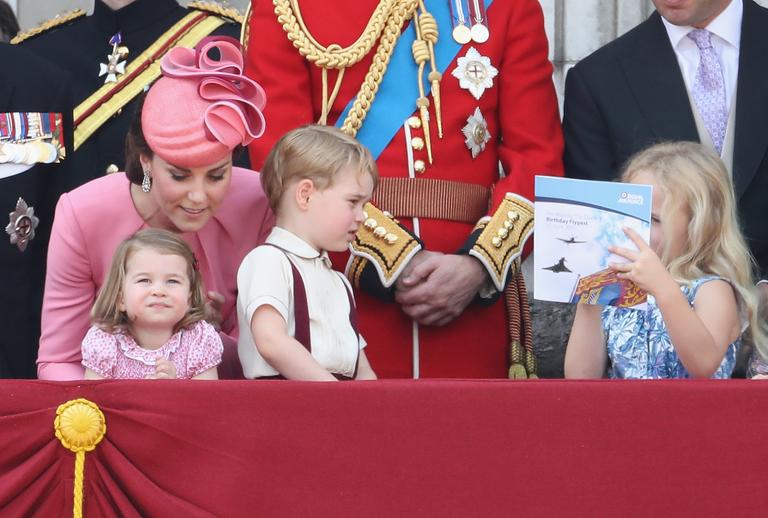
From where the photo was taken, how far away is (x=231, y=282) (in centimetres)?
347

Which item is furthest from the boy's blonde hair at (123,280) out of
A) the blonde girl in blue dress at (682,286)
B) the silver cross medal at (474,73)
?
the silver cross medal at (474,73)

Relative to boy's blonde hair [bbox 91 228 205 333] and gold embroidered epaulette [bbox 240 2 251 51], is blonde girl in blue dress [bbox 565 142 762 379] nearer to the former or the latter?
boy's blonde hair [bbox 91 228 205 333]

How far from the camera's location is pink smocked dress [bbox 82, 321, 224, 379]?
3131 mm

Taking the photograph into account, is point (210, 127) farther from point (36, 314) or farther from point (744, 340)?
point (744, 340)

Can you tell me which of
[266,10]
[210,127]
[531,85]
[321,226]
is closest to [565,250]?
[321,226]

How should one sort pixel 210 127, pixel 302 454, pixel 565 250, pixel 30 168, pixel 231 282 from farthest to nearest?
pixel 30 168 → pixel 231 282 → pixel 210 127 → pixel 565 250 → pixel 302 454

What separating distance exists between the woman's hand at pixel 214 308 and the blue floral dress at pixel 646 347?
85 centimetres

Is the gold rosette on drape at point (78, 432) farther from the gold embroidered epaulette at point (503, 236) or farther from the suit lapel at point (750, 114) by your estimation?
the suit lapel at point (750, 114)

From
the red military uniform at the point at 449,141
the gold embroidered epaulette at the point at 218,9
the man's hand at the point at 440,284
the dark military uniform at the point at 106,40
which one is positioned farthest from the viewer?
the gold embroidered epaulette at the point at 218,9

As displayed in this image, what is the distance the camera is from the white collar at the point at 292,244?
3.24 meters

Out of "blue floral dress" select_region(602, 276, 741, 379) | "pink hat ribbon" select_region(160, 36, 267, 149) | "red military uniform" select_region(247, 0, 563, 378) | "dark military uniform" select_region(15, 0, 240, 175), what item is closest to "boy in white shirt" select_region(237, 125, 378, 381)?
"pink hat ribbon" select_region(160, 36, 267, 149)

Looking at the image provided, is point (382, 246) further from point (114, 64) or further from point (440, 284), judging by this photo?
point (114, 64)

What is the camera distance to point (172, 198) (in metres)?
3.27

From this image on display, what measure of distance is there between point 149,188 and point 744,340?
1355 millimetres
